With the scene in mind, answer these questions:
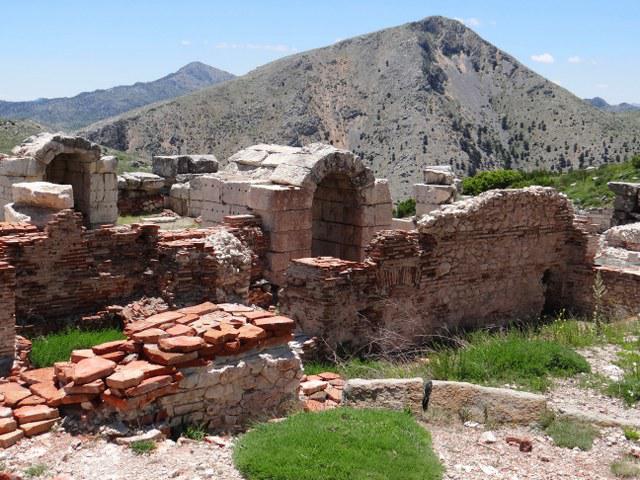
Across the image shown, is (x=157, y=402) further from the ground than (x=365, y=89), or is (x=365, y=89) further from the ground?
(x=365, y=89)

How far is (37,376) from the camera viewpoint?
6973 mm

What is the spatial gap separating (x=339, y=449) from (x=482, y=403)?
165cm

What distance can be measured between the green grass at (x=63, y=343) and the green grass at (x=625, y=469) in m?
5.65

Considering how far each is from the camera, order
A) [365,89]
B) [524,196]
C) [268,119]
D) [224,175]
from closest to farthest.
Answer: [524,196] → [224,175] → [268,119] → [365,89]

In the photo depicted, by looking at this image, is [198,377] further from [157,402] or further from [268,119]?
[268,119]

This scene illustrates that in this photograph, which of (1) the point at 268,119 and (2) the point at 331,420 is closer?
(2) the point at 331,420

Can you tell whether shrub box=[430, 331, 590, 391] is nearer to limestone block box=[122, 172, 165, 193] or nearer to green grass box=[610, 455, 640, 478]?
green grass box=[610, 455, 640, 478]

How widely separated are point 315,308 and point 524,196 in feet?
14.4

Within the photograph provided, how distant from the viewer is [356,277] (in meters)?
9.96

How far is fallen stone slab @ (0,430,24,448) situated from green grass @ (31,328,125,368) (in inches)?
88.3

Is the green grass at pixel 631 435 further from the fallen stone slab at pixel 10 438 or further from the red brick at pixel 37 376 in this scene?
the red brick at pixel 37 376

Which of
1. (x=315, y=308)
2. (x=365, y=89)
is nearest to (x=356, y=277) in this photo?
(x=315, y=308)

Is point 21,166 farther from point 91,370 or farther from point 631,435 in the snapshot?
point 631,435

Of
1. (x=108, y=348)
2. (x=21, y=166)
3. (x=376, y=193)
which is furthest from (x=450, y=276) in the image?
(x=21, y=166)
